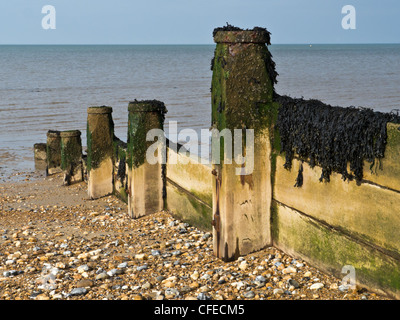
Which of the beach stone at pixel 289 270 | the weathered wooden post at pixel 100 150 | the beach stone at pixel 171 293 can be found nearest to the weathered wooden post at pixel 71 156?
the weathered wooden post at pixel 100 150

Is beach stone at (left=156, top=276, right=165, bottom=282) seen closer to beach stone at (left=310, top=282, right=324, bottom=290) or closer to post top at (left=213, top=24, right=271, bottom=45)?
beach stone at (left=310, top=282, right=324, bottom=290)

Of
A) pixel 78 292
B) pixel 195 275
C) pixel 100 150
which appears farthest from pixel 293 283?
pixel 100 150

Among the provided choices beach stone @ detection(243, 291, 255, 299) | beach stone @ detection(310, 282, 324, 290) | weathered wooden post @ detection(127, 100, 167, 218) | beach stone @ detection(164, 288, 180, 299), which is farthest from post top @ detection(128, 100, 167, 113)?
beach stone @ detection(310, 282, 324, 290)

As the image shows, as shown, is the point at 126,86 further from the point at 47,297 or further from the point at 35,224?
the point at 47,297

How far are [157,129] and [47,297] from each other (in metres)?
3.58

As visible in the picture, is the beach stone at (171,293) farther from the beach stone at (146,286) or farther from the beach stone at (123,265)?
the beach stone at (123,265)

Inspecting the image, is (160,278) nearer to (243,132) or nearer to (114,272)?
(114,272)

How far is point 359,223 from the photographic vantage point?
5094mm

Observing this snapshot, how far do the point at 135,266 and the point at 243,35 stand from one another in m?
3.00

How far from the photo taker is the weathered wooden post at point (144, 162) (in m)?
8.73

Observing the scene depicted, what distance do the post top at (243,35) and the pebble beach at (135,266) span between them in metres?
2.39

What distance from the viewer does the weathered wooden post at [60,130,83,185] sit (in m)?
12.5

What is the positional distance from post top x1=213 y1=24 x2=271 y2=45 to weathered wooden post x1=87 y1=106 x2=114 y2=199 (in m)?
5.00

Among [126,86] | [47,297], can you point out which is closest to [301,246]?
[47,297]
